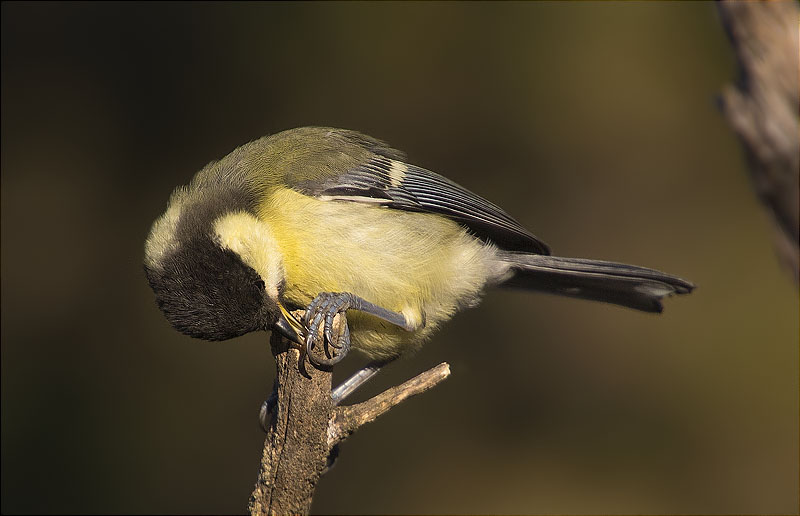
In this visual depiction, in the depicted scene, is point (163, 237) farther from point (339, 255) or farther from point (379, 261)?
point (379, 261)

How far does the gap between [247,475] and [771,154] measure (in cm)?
279

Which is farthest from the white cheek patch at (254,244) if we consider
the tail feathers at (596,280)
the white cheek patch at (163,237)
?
the tail feathers at (596,280)

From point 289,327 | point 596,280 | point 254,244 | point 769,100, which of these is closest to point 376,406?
point 289,327

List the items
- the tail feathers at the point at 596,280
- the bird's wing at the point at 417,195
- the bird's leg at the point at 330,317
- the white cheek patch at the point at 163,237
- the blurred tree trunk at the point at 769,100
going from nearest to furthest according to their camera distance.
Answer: the blurred tree trunk at the point at 769,100 < the bird's leg at the point at 330,317 < the white cheek patch at the point at 163,237 < the bird's wing at the point at 417,195 < the tail feathers at the point at 596,280

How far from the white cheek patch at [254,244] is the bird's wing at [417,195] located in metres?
0.21

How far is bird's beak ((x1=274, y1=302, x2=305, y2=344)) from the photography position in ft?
5.95

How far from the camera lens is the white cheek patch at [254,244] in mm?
1956

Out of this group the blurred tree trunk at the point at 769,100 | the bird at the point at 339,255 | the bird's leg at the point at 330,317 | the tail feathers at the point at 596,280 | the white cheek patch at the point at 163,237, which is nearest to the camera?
the blurred tree trunk at the point at 769,100

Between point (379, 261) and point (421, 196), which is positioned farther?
point (421, 196)

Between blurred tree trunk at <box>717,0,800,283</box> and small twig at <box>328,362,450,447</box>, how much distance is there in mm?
853

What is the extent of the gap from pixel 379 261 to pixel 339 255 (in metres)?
0.13

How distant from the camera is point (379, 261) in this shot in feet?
6.88

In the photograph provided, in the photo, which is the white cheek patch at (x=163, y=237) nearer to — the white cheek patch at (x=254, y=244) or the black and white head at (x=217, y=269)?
the black and white head at (x=217, y=269)

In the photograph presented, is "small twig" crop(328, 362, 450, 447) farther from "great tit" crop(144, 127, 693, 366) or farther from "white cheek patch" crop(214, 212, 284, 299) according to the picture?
"white cheek patch" crop(214, 212, 284, 299)
